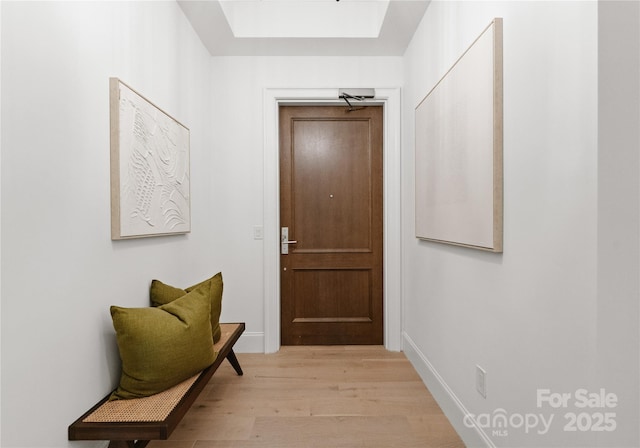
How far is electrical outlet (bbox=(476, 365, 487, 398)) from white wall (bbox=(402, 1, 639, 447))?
3 centimetres

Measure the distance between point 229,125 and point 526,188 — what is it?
2415mm

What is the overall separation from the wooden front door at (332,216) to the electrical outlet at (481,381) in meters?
1.51

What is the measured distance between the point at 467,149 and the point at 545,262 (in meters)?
0.74

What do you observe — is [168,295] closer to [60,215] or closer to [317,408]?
[60,215]

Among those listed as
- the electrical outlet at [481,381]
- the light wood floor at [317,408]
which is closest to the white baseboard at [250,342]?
the light wood floor at [317,408]

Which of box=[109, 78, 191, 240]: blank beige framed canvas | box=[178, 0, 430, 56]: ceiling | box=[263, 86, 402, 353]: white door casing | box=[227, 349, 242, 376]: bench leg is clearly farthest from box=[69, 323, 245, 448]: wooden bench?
box=[178, 0, 430, 56]: ceiling

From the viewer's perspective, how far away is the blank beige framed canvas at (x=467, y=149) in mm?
1490

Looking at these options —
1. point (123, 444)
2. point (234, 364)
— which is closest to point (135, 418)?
point (123, 444)

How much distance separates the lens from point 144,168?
1.90 m

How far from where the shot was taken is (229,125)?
3.07 metres

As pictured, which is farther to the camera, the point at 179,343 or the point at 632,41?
the point at 179,343

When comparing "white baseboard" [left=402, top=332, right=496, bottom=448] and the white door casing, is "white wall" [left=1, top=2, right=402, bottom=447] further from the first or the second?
"white baseboard" [left=402, top=332, right=496, bottom=448]

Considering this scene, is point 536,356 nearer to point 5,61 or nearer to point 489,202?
point 489,202

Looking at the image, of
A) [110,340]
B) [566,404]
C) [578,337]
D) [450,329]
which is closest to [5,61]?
[110,340]
